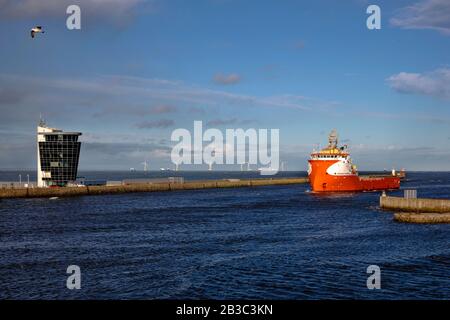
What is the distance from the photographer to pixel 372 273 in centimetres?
3478

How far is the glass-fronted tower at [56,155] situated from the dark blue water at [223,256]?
44384 millimetres

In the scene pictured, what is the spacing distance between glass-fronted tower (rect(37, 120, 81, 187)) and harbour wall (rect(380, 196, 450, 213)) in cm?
7156

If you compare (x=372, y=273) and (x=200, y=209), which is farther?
(x=200, y=209)

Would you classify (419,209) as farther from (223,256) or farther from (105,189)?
(105,189)

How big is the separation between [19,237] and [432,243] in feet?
137

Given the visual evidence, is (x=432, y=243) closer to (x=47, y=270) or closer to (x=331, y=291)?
(x=331, y=291)

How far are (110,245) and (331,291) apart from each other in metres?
24.9

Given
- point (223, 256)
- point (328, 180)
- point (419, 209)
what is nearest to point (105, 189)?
point (328, 180)

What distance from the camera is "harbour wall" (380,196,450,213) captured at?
69.0 metres

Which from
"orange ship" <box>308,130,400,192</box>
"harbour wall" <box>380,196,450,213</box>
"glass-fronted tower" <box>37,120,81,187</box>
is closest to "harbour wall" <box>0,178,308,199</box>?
"glass-fronted tower" <box>37,120,81,187</box>

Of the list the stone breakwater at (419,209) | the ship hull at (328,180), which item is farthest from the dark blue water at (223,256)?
the ship hull at (328,180)

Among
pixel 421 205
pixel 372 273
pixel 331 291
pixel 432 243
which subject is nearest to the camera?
pixel 331 291
